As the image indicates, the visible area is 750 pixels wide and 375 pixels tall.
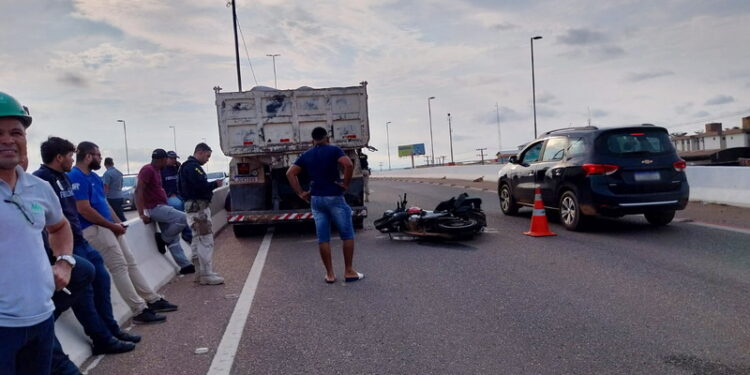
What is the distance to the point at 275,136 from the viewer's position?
11.6 m

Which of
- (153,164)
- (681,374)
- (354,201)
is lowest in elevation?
→ (681,374)

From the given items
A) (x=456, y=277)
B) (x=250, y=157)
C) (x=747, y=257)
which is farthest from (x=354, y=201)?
(x=747, y=257)

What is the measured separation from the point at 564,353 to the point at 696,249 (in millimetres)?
4817

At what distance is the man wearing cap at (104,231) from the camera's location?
522 centimetres

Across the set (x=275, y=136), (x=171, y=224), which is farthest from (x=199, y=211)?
(x=275, y=136)

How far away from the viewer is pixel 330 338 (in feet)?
15.8

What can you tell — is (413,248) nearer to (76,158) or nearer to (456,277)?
(456,277)

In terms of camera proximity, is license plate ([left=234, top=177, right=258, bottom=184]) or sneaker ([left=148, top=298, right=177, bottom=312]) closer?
sneaker ([left=148, top=298, right=177, bottom=312])

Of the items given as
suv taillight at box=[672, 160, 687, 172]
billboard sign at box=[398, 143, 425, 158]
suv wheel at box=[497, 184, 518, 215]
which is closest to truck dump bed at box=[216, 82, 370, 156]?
suv wheel at box=[497, 184, 518, 215]

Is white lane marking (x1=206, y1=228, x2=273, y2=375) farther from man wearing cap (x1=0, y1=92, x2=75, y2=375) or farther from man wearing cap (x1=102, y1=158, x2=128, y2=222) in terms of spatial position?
man wearing cap (x1=102, y1=158, x2=128, y2=222)

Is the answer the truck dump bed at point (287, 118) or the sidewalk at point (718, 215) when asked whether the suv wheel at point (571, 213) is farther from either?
the truck dump bed at point (287, 118)

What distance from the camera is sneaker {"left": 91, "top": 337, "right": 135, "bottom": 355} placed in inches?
184

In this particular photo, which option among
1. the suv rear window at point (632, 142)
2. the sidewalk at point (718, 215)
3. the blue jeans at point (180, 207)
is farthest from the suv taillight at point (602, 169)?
the blue jeans at point (180, 207)

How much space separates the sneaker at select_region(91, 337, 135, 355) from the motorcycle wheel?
5.69m
